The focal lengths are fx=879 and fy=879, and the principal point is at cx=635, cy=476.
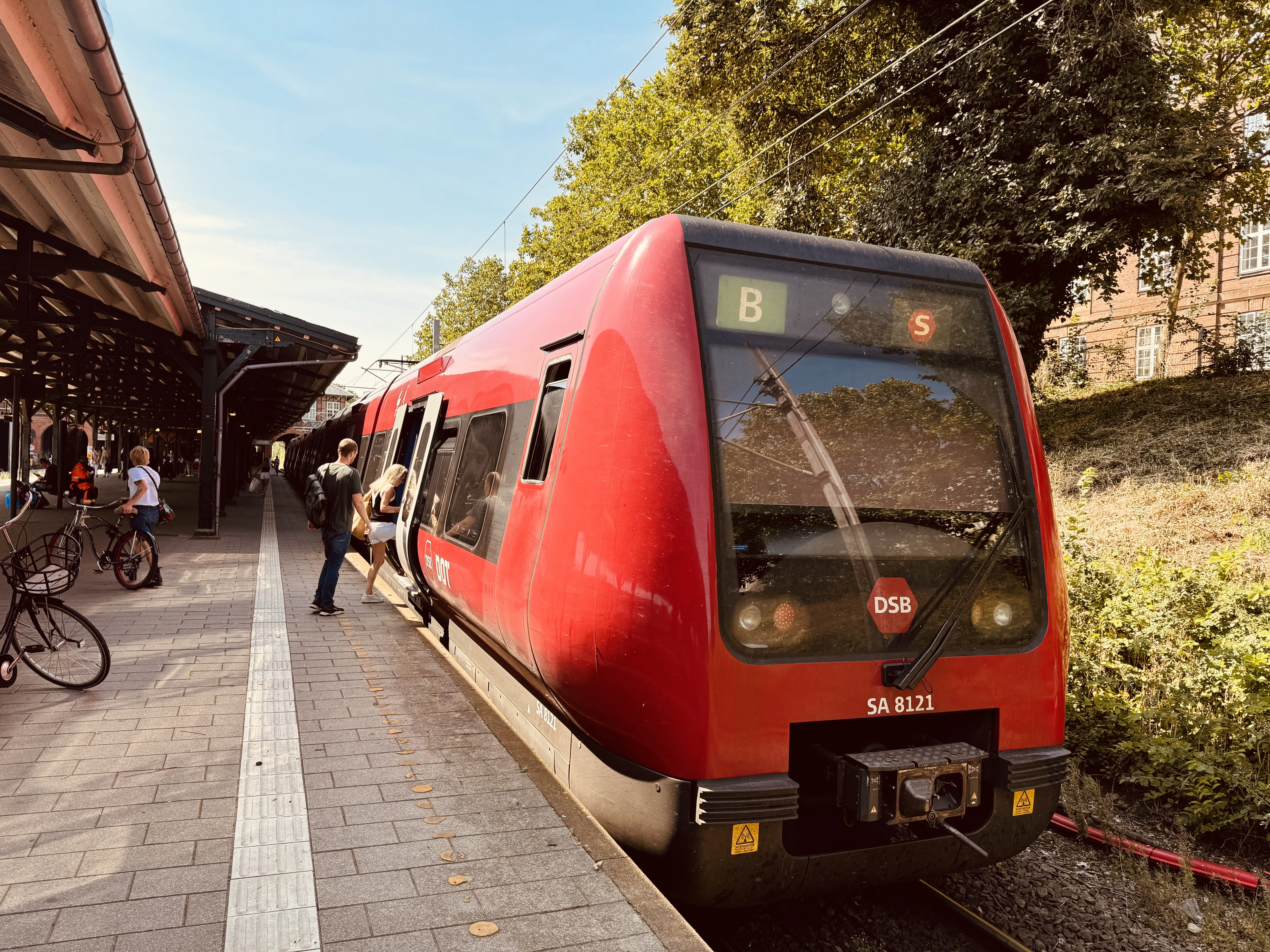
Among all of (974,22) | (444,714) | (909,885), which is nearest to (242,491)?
(974,22)

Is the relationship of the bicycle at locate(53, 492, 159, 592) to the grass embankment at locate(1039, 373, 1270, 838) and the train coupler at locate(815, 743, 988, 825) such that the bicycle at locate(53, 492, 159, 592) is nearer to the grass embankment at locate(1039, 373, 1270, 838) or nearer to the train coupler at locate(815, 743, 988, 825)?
the train coupler at locate(815, 743, 988, 825)

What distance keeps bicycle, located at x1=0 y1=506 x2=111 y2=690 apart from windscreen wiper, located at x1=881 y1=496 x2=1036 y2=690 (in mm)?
5101

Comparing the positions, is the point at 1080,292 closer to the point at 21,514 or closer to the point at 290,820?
the point at 290,820

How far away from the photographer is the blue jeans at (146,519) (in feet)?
32.9

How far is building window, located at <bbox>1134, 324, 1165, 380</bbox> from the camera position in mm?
27672

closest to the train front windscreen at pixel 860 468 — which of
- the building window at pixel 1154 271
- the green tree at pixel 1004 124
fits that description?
the green tree at pixel 1004 124

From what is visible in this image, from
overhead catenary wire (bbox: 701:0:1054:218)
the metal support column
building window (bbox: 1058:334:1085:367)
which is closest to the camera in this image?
overhead catenary wire (bbox: 701:0:1054:218)

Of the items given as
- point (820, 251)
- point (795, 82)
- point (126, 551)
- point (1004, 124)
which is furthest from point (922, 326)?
point (795, 82)

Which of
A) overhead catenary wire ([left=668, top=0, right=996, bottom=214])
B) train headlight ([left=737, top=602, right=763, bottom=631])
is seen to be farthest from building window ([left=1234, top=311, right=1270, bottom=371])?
train headlight ([left=737, top=602, right=763, bottom=631])

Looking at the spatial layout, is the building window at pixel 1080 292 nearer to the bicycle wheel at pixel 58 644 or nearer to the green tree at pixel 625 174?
the green tree at pixel 625 174

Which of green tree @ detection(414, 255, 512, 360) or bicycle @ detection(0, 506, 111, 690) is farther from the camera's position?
green tree @ detection(414, 255, 512, 360)

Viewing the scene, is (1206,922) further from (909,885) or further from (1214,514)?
(1214,514)

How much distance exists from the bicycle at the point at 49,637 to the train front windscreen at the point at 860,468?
4731 millimetres

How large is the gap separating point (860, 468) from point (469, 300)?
135ft
